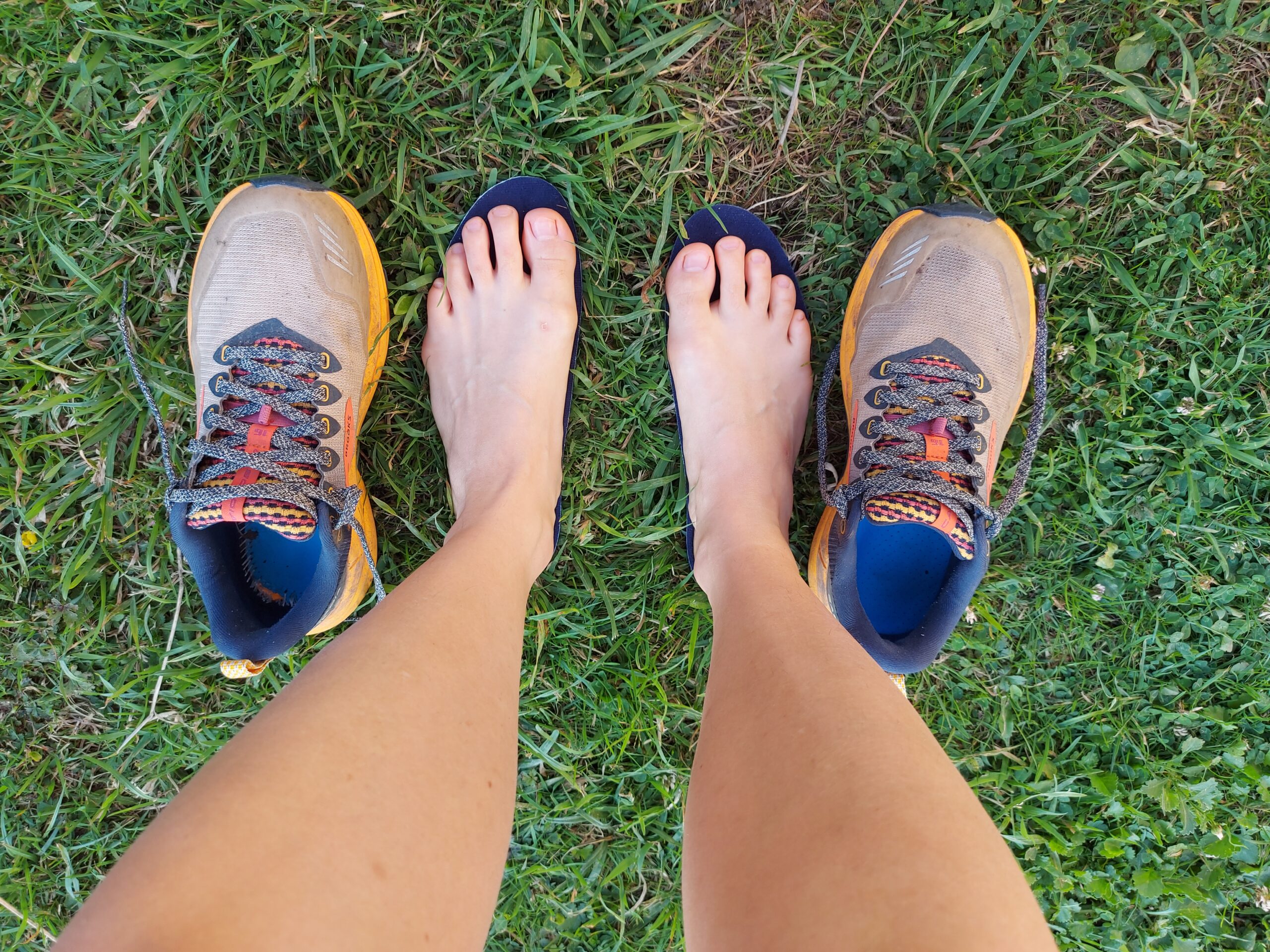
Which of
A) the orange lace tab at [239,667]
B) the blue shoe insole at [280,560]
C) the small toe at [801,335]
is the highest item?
the small toe at [801,335]

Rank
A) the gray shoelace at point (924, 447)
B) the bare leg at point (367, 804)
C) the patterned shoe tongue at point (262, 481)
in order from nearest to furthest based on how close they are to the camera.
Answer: the bare leg at point (367, 804) → the patterned shoe tongue at point (262, 481) → the gray shoelace at point (924, 447)

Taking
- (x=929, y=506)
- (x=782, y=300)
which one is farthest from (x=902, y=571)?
(x=782, y=300)

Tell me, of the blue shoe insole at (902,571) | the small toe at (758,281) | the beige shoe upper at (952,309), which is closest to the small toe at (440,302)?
the small toe at (758,281)

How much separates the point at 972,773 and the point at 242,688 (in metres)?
1.76

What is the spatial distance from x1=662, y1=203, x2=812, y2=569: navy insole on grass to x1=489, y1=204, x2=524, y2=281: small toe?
0.35 metres

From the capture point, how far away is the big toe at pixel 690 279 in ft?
5.75

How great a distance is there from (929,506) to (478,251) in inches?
45.3

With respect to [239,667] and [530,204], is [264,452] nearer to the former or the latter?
[239,667]

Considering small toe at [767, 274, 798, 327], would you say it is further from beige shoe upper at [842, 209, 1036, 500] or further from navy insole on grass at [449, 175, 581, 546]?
navy insole on grass at [449, 175, 581, 546]

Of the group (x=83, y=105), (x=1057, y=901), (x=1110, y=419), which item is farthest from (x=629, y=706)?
(x=83, y=105)

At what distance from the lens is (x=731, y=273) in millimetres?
1779

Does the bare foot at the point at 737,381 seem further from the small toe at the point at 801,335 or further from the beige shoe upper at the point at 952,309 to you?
the beige shoe upper at the point at 952,309

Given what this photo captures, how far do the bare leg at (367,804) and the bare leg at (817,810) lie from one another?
0.32m

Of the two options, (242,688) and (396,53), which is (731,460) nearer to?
(396,53)
